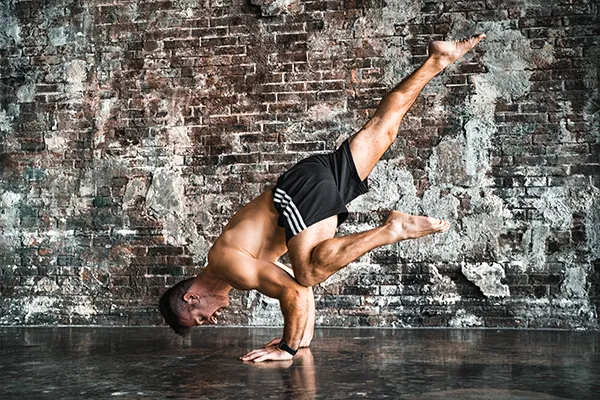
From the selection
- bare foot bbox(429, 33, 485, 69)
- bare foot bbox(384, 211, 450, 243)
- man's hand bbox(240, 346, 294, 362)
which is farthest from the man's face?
bare foot bbox(429, 33, 485, 69)

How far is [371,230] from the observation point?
131 inches

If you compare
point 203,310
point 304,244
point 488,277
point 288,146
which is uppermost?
point 288,146

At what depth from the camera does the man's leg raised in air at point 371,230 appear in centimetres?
327

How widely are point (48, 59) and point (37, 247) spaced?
1520mm

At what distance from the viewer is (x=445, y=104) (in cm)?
541

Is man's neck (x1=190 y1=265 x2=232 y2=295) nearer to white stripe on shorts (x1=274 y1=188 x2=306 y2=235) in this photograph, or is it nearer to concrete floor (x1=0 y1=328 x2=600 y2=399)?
concrete floor (x1=0 y1=328 x2=600 y2=399)

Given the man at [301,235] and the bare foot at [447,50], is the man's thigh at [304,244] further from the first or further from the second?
the bare foot at [447,50]

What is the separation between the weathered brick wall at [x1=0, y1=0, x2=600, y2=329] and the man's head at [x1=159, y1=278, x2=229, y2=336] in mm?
1814

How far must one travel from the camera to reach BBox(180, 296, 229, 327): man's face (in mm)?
3686

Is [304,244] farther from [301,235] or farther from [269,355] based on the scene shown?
[269,355]

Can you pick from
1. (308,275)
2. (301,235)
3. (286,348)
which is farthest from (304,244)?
(286,348)

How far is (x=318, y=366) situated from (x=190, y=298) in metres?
0.76

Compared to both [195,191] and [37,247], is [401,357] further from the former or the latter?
[37,247]

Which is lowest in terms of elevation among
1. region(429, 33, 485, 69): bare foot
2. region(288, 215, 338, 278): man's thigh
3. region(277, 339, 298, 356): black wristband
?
region(277, 339, 298, 356): black wristband
